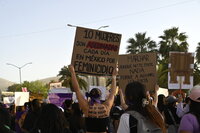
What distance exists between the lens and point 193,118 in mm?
4223

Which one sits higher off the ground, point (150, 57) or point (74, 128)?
point (150, 57)

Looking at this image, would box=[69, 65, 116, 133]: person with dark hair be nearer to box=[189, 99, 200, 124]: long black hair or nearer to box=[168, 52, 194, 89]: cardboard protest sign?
box=[189, 99, 200, 124]: long black hair

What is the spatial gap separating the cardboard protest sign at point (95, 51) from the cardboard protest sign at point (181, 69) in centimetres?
505

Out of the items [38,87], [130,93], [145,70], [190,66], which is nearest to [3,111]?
[130,93]

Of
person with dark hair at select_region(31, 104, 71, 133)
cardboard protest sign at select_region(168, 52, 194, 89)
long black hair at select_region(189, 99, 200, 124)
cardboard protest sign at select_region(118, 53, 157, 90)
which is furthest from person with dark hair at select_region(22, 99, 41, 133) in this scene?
cardboard protest sign at select_region(168, 52, 194, 89)

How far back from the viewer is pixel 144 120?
3.80 metres

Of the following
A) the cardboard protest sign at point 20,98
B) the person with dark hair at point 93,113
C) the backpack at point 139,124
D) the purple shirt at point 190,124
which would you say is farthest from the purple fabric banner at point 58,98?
the backpack at point 139,124

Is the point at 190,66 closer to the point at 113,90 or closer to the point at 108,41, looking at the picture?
the point at 108,41

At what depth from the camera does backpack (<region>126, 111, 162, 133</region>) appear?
3732 mm

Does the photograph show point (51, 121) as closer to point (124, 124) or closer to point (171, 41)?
point (124, 124)

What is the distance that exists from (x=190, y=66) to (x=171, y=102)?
150 inches

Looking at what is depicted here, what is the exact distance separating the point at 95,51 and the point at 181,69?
5530 mm

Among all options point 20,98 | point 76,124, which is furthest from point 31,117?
point 20,98

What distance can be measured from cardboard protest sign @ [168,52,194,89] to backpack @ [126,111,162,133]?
8771 mm
